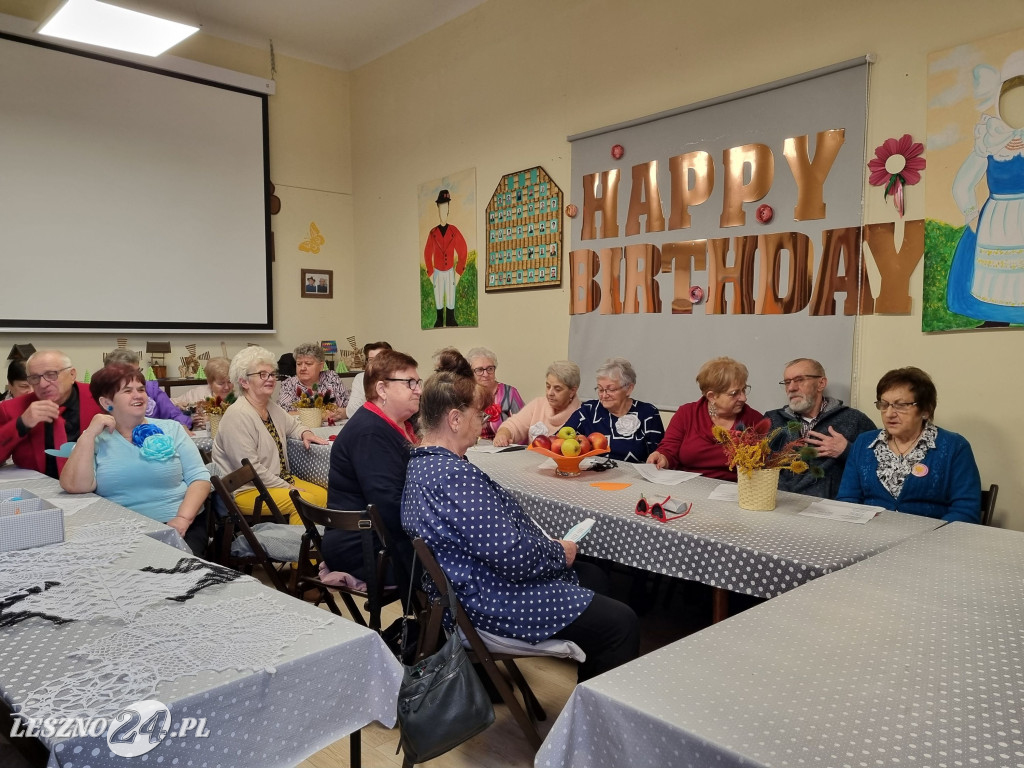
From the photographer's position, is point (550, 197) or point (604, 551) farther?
point (550, 197)

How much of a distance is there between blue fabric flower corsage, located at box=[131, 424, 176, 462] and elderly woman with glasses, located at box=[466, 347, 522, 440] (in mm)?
2080

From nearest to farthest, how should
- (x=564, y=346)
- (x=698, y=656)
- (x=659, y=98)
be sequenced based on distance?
(x=698, y=656), (x=659, y=98), (x=564, y=346)

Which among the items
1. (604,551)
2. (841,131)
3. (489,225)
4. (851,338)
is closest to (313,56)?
(489,225)

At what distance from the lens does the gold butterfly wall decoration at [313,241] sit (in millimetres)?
7219

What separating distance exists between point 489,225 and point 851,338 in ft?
10.3

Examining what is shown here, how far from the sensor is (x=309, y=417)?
174 inches

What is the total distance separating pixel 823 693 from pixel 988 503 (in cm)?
202

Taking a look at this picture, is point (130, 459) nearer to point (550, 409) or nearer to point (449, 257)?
point (550, 409)

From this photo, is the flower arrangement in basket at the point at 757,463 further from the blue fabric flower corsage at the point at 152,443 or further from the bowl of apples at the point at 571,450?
the blue fabric flower corsage at the point at 152,443

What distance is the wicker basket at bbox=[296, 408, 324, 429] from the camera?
14.4 feet

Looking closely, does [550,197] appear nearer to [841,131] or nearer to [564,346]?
[564,346]

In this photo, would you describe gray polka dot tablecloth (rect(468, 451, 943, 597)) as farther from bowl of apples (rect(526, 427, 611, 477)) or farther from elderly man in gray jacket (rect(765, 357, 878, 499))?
elderly man in gray jacket (rect(765, 357, 878, 499))

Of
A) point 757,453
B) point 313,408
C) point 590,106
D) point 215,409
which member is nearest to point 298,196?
point 590,106

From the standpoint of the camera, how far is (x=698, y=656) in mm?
1316
